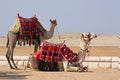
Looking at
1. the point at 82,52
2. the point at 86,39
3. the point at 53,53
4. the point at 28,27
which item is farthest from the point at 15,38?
the point at 86,39

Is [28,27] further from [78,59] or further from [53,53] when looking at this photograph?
[78,59]

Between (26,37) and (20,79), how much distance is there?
4.62m

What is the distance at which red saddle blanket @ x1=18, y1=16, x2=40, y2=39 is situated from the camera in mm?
18250

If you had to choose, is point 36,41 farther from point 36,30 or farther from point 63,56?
point 63,56

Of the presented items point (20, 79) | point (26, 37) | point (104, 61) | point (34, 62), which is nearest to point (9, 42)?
point (26, 37)

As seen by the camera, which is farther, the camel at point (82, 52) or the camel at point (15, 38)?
the camel at point (15, 38)

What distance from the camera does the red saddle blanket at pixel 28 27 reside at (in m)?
18.2

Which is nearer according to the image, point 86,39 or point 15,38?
point 86,39

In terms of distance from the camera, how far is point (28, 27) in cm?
1825

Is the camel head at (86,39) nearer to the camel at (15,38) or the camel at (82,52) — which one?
the camel at (82,52)

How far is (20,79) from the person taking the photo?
45.7ft

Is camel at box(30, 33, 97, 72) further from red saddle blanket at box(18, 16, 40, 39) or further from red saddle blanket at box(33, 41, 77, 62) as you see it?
red saddle blanket at box(18, 16, 40, 39)

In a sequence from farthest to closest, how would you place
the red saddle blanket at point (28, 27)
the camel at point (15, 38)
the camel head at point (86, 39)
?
the camel at point (15, 38) → the red saddle blanket at point (28, 27) → the camel head at point (86, 39)

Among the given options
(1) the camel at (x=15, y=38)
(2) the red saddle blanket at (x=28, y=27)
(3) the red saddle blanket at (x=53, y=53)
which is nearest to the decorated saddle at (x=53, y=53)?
(3) the red saddle blanket at (x=53, y=53)
